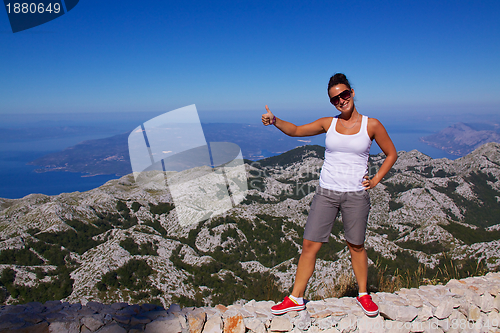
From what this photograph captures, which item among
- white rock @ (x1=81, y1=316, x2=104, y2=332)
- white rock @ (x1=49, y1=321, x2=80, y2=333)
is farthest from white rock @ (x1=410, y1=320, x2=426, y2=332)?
white rock @ (x1=49, y1=321, x2=80, y2=333)

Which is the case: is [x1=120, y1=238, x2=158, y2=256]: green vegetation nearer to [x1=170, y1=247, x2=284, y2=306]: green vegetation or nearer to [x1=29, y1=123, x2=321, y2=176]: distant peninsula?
[x1=170, y1=247, x2=284, y2=306]: green vegetation

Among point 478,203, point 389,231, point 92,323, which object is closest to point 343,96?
point 92,323

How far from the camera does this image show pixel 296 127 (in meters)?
3.58

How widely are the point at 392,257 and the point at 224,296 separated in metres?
22.3

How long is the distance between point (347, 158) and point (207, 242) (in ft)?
161

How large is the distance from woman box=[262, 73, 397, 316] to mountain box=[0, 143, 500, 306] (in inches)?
109

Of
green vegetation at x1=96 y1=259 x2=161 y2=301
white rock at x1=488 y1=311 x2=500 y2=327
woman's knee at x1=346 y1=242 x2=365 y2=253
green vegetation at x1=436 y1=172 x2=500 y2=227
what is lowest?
green vegetation at x1=436 y1=172 x2=500 y2=227

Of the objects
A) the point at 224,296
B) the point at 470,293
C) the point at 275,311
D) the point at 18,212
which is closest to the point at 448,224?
the point at 224,296

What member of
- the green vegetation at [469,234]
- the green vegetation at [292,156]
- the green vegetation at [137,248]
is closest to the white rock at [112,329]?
the green vegetation at [137,248]

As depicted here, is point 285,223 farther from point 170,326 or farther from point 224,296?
point 170,326

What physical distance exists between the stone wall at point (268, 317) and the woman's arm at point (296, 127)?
8.32 ft

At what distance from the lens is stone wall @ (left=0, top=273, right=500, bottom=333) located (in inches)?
127

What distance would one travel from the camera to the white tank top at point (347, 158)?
3.01 meters

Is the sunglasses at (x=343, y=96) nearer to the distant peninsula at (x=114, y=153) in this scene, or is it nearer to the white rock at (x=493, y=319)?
the white rock at (x=493, y=319)
